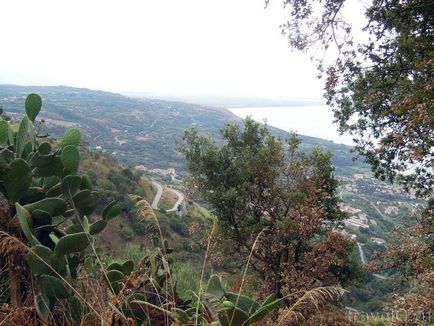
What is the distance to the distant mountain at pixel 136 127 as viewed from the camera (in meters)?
77.1

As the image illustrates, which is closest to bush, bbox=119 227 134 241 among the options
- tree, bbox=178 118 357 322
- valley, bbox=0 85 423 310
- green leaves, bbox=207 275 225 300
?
valley, bbox=0 85 423 310

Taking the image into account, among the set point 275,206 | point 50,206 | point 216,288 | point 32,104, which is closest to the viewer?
point 216,288

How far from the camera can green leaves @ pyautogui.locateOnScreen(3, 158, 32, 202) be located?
88.5 inches

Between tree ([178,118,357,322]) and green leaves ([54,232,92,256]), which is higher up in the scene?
green leaves ([54,232,92,256])

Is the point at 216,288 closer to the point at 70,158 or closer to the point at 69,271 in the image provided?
the point at 69,271

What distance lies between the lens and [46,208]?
7.84 feet

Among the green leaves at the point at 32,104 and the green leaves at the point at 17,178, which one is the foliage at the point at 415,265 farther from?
the green leaves at the point at 32,104

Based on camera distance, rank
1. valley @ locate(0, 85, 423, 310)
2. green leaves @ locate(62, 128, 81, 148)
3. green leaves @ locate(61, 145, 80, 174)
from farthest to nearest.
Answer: valley @ locate(0, 85, 423, 310), green leaves @ locate(62, 128, 81, 148), green leaves @ locate(61, 145, 80, 174)

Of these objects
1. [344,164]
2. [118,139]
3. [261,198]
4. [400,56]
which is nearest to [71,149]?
[400,56]

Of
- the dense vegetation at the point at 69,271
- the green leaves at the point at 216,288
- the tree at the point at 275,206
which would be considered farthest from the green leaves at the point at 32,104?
the tree at the point at 275,206

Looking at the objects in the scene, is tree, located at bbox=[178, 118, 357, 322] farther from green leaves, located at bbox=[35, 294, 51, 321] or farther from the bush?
the bush

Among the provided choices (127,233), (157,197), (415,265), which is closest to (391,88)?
(415,265)

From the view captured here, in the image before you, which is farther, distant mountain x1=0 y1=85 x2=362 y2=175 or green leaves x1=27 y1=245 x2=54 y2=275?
distant mountain x1=0 y1=85 x2=362 y2=175

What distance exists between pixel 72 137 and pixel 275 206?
628cm
